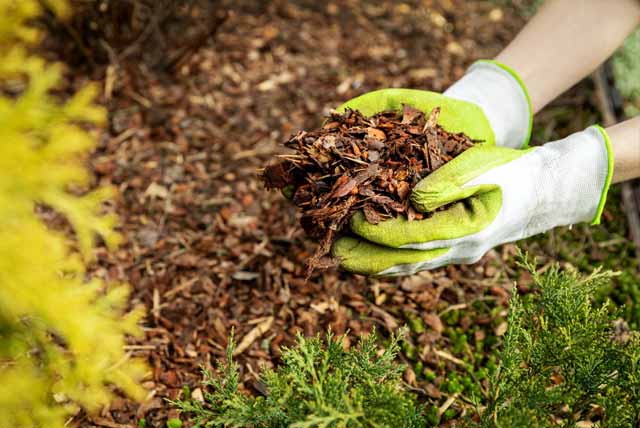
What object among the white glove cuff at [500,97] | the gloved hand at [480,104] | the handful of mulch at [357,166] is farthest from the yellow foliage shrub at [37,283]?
the white glove cuff at [500,97]

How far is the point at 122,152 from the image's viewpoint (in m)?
3.43

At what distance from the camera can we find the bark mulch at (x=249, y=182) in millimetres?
2600

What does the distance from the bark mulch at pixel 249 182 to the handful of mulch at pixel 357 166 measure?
27cm

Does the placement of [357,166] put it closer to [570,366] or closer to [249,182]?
[570,366]

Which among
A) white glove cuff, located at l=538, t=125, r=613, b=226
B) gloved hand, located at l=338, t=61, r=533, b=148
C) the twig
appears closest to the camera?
white glove cuff, located at l=538, t=125, r=613, b=226

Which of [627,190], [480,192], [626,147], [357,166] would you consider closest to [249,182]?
[357,166]

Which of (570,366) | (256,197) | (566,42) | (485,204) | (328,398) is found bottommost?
(256,197)

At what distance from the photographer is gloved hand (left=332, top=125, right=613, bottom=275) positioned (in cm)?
201

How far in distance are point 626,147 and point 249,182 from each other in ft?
6.68

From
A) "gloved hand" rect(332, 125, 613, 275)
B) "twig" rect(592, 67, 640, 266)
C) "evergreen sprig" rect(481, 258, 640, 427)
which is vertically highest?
"gloved hand" rect(332, 125, 613, 275)

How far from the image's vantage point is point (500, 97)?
8.50 ft

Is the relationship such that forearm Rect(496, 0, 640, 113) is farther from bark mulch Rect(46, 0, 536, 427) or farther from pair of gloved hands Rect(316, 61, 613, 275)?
bark mulch Rect(46, 0, 536, 427)

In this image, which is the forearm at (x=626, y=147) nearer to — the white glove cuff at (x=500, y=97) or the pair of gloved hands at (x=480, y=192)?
the pair of gloved hands at (x=480, y=192)

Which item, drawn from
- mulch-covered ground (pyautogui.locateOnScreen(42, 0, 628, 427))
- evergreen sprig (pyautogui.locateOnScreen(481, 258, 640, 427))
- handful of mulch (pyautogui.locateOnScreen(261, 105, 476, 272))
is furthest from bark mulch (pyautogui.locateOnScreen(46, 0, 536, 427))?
evergreen sprig (pyautogui.locateOnScreen(481, 258, 640, 427))
